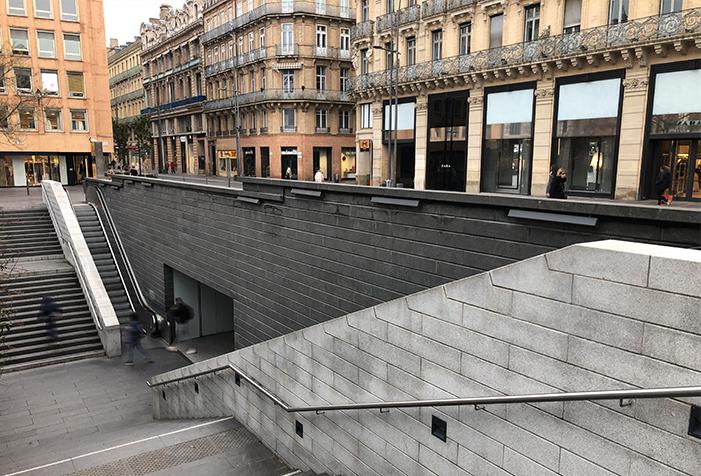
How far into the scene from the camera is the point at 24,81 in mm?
37250

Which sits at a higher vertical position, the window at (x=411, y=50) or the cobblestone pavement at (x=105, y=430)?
the window at (x=411, y=50)

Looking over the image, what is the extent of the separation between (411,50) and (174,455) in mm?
26440

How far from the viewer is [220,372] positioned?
29.5 feet

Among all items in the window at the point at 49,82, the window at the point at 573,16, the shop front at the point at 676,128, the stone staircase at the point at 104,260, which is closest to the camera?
the shop front at the point at 676,128

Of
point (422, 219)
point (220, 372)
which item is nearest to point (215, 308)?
point (220, 372)

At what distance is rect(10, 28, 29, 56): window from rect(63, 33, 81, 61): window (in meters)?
2.49

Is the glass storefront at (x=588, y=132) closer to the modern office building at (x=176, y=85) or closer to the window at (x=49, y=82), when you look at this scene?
the window at (x=49, y=82)

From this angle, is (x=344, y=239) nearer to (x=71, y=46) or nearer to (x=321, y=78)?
(x=321, y=78)

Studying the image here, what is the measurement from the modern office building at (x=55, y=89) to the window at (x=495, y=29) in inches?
1155

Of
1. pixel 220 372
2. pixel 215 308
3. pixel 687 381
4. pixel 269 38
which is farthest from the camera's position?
pixel 269 38

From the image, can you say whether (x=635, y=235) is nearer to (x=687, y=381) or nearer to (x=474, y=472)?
(x=687, y=381)

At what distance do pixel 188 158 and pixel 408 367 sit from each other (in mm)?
60031

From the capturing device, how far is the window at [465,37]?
1008 inches

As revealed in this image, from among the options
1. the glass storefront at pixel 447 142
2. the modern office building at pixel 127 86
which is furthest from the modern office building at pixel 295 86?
the modern office building at pixel 127 86
